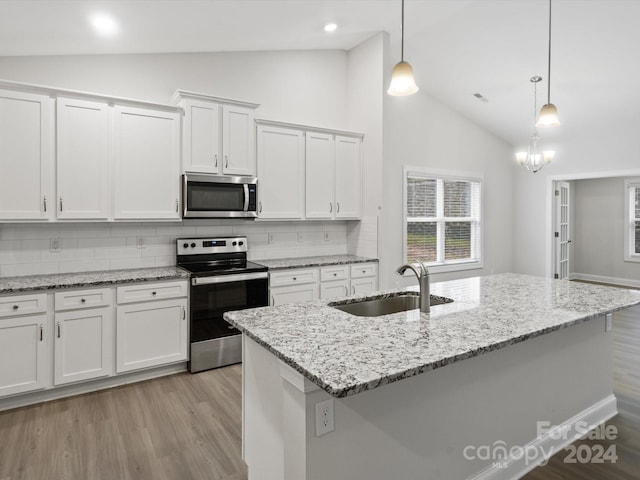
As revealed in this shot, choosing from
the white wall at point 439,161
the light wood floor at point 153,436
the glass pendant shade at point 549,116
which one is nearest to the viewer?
the light wood floor at point 153,436

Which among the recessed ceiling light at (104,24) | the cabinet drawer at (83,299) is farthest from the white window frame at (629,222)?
the cabinet drawer at (83,299)

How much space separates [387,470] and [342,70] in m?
4.62

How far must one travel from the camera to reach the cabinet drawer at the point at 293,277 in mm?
3942

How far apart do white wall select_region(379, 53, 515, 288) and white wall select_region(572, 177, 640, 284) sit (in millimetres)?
2517

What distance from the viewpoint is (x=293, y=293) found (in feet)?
13.3

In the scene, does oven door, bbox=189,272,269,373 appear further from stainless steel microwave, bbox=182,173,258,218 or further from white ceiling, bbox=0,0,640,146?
white ceiling, bbox=0,0,640,146

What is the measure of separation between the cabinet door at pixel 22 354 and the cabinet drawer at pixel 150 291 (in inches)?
21.4

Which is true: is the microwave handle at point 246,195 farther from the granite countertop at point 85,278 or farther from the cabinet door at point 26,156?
the cabinet door at point 26,156

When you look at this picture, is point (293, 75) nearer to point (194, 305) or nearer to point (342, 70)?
point (342, 70)

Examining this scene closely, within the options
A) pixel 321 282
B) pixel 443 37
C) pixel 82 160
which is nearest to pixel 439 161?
pixel 443 37

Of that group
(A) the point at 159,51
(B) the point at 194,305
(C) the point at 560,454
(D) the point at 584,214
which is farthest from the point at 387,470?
(D) the point at 584,214

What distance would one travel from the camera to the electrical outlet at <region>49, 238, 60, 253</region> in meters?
3.40

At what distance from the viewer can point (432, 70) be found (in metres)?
5.27

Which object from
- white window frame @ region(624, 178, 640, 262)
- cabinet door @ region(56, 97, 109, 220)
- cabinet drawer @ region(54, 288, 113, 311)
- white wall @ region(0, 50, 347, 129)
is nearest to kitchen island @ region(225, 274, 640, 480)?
cabinet drawer @ region(54, 288, 113, 311)
